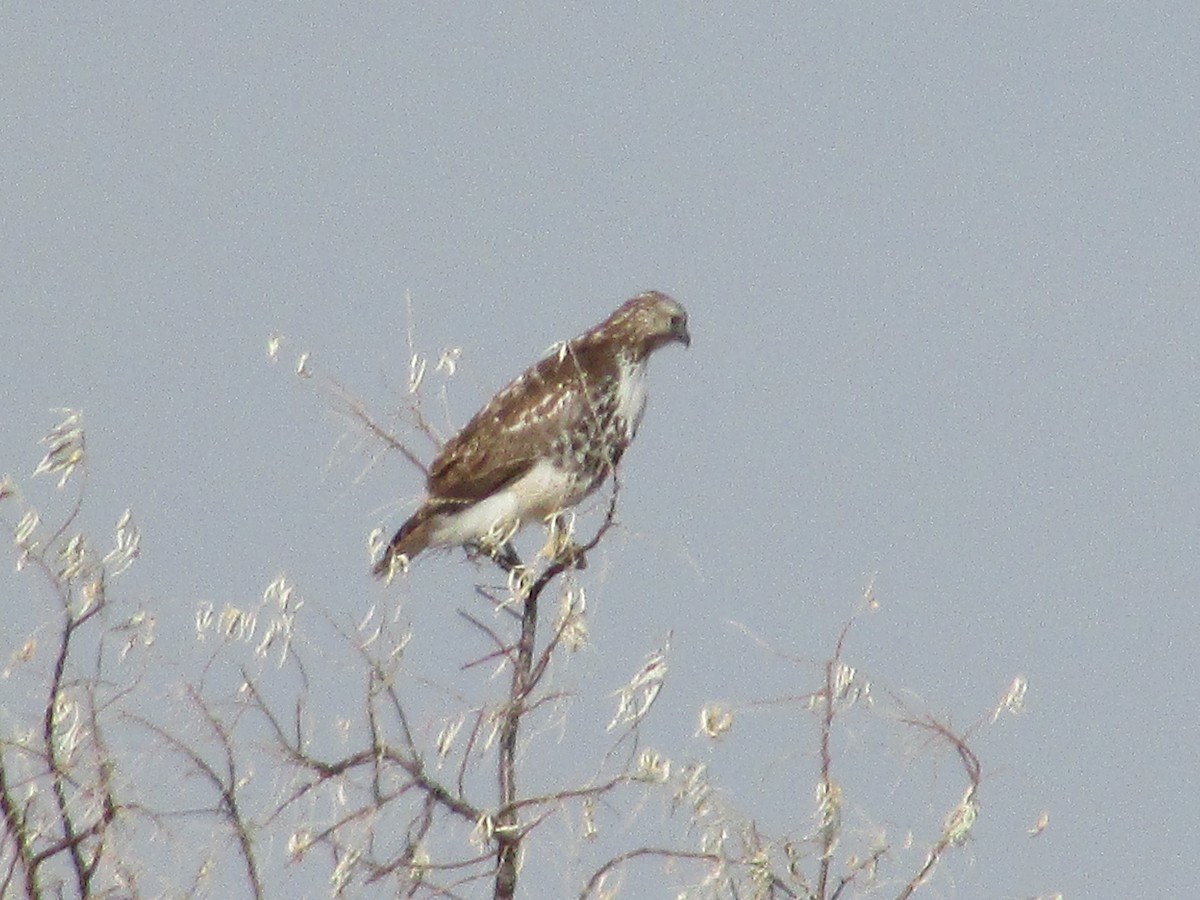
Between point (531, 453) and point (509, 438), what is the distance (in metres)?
0.11

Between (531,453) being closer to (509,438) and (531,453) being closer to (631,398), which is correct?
(509,438)

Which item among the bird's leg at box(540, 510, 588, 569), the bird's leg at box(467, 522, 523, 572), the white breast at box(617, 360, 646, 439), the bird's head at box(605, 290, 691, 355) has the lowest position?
the bird's leg at box(540, 510, 588, 569)

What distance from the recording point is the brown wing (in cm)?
852

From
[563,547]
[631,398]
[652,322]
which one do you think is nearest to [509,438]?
[631,398]

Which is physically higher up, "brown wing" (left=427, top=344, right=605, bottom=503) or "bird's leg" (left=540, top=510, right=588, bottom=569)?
"brown wing" (left=427, top=344, right=605, bottom=503)

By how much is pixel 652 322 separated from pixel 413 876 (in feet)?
13.4

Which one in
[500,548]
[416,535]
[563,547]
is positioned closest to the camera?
[563,547]

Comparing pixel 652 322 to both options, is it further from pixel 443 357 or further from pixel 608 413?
pixel 443 357

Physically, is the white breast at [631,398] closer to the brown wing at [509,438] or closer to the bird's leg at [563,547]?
the brown wing at [509,438]

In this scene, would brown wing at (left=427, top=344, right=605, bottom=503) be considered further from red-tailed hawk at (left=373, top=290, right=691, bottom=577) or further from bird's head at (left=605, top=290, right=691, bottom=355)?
bird's head at (left=605, top=290, right=691, bottom=355)

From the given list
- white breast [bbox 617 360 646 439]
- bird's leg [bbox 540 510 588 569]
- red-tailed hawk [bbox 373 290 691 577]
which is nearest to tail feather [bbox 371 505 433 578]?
red-tailed hawk [bbox 373 290 691 577]

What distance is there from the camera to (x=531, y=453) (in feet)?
28.0

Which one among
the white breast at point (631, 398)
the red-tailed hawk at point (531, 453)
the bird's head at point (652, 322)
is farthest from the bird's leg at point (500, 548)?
the bird's head at point (652, 322)

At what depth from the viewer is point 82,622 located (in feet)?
17.1
